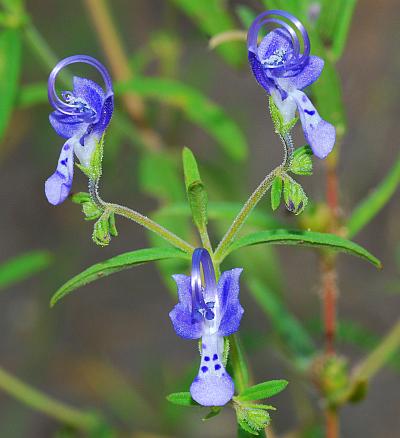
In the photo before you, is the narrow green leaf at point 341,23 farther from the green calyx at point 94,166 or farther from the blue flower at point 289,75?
the green calyx at point 94,166

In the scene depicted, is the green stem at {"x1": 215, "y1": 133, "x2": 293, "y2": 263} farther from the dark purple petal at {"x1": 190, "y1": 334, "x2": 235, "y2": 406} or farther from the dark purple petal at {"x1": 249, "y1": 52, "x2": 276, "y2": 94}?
the dark purple petal at {"x1": 190, "y1": 334, "x2": 235, "y2": 406}

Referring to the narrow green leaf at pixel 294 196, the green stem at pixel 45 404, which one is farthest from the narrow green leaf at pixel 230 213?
the green stem at pixel 45 404

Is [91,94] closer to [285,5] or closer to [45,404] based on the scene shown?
[285,5]

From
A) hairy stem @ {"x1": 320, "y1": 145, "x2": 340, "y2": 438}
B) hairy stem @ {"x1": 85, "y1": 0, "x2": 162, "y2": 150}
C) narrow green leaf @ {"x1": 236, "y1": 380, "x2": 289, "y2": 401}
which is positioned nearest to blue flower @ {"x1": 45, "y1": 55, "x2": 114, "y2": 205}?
narrow green leaf @ {"x1": 236, "y1": 380, "x2": 289, "y2": 401}

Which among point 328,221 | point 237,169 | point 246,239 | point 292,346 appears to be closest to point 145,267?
point 237,169

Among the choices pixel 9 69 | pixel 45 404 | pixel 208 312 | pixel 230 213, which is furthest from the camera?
pixel 45 404

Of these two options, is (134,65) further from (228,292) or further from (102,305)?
(228,292)

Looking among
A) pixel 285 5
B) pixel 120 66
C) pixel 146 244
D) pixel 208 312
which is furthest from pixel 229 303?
pixel 146 244
